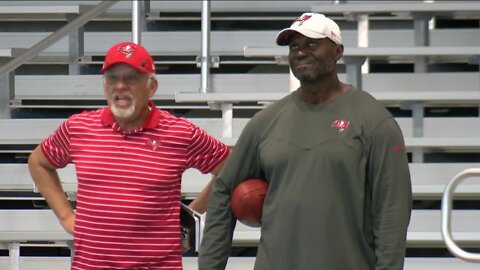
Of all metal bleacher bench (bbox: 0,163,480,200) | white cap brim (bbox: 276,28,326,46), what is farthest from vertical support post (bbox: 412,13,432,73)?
white cap brim (bbox: 276,28,326,46)

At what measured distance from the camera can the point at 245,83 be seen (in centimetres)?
763

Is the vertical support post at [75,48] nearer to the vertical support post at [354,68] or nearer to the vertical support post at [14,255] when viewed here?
the vertical support post at [14,255]

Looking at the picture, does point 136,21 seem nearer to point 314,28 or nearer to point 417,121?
point 417,121

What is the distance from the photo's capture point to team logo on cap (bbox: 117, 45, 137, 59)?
191 inches

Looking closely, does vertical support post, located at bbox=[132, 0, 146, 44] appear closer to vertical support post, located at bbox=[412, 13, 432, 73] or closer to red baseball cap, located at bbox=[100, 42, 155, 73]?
vertical support post, located at bbox=[412, 13, 432, 73]

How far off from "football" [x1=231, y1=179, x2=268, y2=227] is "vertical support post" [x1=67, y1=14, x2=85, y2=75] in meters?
3.38

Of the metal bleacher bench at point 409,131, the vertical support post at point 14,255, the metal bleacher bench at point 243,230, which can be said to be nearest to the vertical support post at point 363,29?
the metal bleacher bench at point 409,131

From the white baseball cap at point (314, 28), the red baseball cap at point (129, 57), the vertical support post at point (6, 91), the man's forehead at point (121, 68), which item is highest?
the white baseball cap at point (314, 28)

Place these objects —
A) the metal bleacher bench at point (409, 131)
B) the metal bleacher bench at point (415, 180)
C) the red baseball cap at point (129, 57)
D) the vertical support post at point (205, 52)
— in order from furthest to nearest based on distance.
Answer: the vertical support post at point (205, 52), the metal bleacher bench at point (409, 131), the metal bleacher bench at point (415, 180), the red baseball cap at point (129, 57)

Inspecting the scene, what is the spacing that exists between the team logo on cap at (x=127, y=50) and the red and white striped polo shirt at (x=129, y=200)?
0.22m

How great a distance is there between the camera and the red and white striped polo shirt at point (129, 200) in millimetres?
4730

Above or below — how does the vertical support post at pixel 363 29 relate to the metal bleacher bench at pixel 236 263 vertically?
above

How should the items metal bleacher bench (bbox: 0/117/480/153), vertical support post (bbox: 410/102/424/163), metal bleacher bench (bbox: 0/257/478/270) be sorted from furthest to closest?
vertical support post (bbox: 410/102/424/163) < metal bleacher bench (bbox: 0/117/480/153) < metal bleacher bench (bbox: 0/257/478/270)

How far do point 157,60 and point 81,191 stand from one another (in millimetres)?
3371
